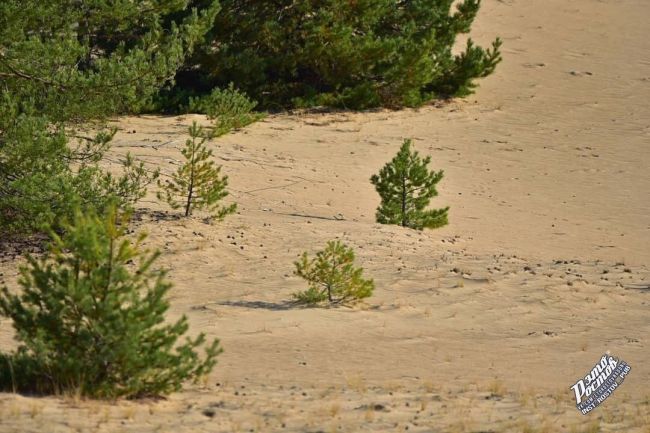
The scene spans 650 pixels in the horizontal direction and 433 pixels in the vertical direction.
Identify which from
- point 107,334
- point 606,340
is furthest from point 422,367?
point 107,334

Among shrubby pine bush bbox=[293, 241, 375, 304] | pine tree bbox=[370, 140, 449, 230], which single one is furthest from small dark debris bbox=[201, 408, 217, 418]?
pine tree bbox=[370, 140, 449, 230]

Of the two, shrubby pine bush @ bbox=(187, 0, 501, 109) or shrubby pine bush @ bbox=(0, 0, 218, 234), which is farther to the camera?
shrubby pine bush @ bbox=(187, 0, 501, 109)

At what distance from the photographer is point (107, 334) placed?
7160 mm

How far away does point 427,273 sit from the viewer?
457 inches

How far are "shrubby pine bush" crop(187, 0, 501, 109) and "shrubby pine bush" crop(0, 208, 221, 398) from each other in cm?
1234

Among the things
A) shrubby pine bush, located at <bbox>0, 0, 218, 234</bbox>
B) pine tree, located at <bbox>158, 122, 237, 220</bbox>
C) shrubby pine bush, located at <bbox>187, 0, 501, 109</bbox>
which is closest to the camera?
shrubby pine bush, located at <bbox>0, 0, 218, 234</bbox>

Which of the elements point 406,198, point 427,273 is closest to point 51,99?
point 427,273

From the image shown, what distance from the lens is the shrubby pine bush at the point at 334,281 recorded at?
10289 millimetres

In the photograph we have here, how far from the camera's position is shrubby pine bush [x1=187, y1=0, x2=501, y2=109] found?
19.6 m

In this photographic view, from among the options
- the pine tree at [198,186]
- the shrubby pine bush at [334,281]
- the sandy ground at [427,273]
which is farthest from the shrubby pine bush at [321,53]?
the shrubby pine bush at [334,281]

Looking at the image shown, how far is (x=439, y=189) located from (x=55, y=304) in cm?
979

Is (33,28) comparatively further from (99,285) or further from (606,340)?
(606,340)

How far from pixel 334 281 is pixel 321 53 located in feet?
32.5

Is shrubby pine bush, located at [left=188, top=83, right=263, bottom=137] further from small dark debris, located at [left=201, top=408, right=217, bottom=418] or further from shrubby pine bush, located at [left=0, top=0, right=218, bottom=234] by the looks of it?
small dark debris, located at [left=201, top=408, right=217, bottom=418]
